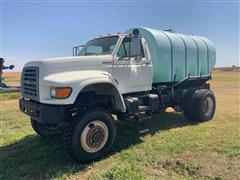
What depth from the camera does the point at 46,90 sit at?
526 centimetres

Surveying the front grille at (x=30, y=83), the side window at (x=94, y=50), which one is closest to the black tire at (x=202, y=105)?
the side window at (x=94, y=50)

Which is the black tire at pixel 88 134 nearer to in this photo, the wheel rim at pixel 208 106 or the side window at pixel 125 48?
the side window at pixel 125 48

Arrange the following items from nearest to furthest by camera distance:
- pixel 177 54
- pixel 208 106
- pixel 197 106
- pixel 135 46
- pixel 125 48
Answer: pixel 135 46 < pixel 125 48 < pixel 177 54 < pixel 197 106 < pixel 208 106

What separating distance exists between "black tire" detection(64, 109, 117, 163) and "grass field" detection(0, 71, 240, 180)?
7.1 inches

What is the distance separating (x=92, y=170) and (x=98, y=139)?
2.29 ft

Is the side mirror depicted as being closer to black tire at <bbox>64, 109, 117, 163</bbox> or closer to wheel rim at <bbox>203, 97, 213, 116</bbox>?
black tire at <bbox>64, 109, 117, 163</bbox>

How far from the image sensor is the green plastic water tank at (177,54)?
768cm

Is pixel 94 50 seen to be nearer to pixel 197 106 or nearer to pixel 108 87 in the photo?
pixel 108 87

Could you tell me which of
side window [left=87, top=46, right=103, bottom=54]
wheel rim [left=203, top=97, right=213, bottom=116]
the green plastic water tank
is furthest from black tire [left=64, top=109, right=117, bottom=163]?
wheel rim [left=203, top=97, right=213, bottom=116]

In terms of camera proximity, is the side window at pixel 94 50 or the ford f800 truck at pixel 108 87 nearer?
the ford f800 truck at pixel 108 87

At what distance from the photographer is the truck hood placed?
17.4ft

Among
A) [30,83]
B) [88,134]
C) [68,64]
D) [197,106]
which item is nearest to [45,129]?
[30,83]

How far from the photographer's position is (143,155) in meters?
5.70

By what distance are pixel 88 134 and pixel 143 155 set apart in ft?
4.10
